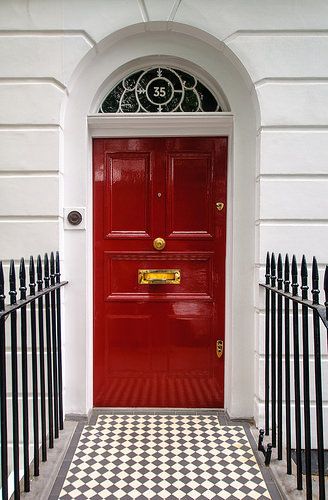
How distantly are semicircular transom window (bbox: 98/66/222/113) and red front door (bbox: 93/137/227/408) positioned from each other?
0.88 feet

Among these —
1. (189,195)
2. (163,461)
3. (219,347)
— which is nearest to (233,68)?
(189,195)

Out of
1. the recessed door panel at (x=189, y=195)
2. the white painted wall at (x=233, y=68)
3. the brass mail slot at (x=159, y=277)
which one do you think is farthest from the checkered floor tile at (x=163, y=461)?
the recessed door panel at (x=189, y=195)

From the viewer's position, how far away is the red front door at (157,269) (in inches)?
144

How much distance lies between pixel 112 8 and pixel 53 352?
275 centimetres

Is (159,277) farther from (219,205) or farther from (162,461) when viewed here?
(162,461)

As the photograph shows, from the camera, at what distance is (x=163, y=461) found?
286 centimetres

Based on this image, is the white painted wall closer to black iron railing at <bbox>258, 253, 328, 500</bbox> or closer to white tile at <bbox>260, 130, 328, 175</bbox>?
white tile at <bbox>260, 130, 328, 175</bbox>

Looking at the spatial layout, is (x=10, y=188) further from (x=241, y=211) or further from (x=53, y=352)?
(x=241, y=211)

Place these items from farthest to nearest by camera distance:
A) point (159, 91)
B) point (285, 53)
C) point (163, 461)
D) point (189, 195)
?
point (189, 195) → point (159, 91) → point (285, 53) → point (163, 461)

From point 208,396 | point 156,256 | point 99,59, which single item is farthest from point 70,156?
point 208,396

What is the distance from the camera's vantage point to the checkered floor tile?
2.57m

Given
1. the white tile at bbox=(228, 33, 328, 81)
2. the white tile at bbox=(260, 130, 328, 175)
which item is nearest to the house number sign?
the white tile at bbox=(228, 33, 328, 81)

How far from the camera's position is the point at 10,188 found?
3.35 m

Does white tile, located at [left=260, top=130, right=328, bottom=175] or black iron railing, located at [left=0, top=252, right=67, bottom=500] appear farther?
white tile, located at [left=260, top=130, right=328, bottom=175]
